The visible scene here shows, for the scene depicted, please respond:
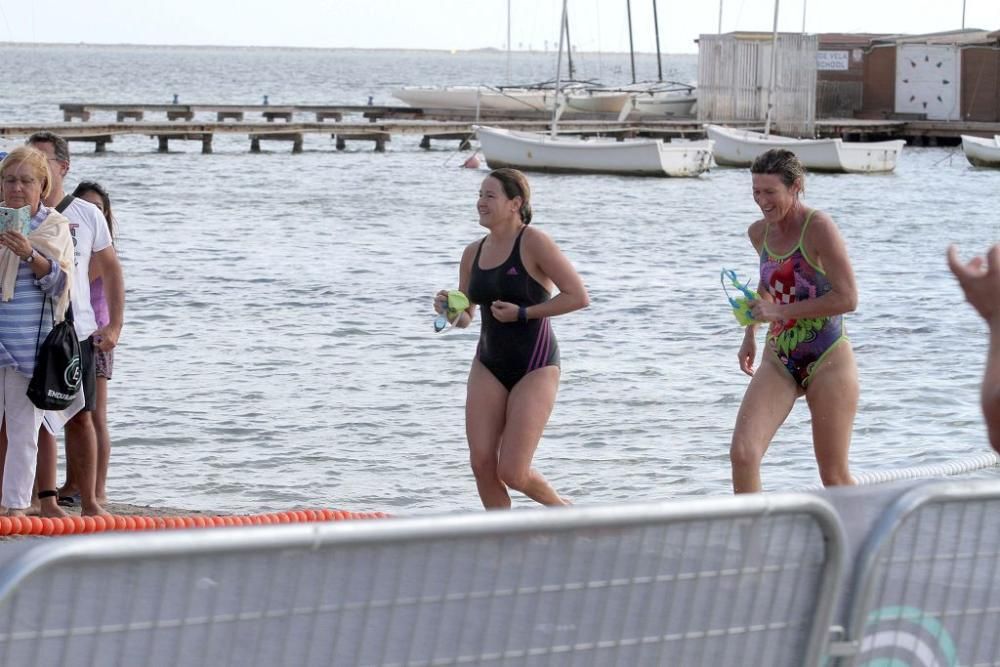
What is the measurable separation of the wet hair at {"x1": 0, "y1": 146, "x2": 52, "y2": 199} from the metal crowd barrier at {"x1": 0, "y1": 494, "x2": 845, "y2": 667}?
3.98 metres

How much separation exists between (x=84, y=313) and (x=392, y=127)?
39898 mm

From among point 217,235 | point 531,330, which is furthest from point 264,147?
point 531,330

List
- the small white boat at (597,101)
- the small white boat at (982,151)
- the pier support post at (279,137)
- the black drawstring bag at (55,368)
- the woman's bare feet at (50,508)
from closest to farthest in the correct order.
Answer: the black drawstring bag at (55,368) → the woman's bare feet at (50,508) → the small white boat at (982,151) → the pier support post at (279,137) → the small white boat at (597,101)

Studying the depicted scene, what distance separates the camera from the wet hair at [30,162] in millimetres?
6152

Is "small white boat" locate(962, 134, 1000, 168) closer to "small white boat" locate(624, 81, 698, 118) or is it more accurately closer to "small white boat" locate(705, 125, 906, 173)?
"small white boat" locate(705, 125, 906, 173)

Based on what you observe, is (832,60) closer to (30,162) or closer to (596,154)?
(596,154)

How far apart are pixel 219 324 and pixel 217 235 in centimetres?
999

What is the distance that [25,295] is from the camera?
6.35 metres

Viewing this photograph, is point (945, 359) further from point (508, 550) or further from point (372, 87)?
point (372, 87)

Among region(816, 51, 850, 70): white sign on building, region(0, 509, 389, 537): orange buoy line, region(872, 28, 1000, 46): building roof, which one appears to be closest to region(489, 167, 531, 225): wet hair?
region(0, 509, 389, 537): orange buoy line

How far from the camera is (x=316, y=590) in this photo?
2666 millimetres

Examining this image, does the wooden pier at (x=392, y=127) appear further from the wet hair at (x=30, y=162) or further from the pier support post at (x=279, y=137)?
the wet hair at (x=30, y=162)

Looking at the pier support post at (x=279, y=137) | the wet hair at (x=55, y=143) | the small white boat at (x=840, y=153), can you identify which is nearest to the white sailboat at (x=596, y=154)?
the small white boat at (x=840, y=153)

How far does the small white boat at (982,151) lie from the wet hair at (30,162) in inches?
1567
